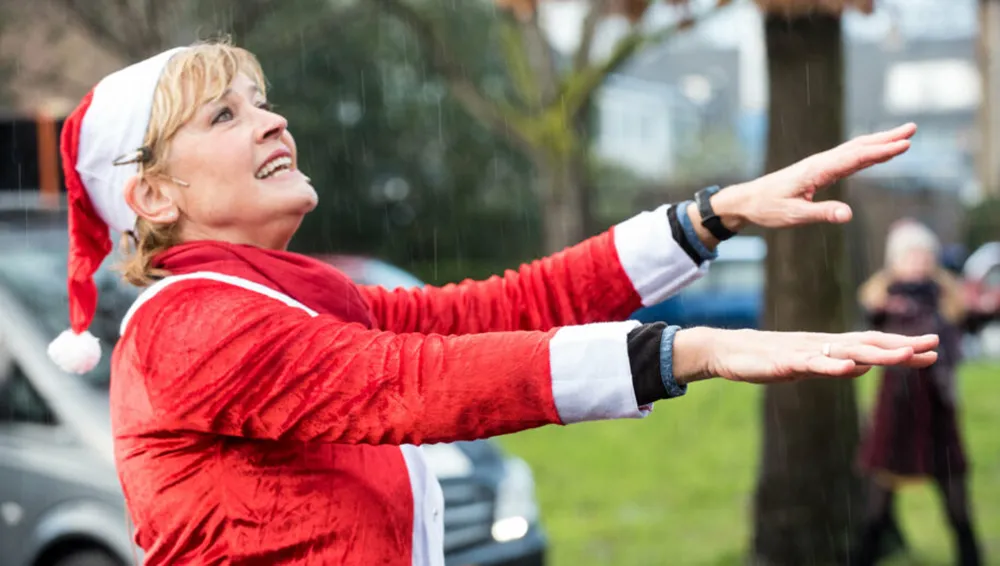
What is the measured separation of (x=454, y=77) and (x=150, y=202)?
15082 mm

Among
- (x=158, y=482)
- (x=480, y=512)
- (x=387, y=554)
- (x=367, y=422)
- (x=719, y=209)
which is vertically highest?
(x=719, y=209)

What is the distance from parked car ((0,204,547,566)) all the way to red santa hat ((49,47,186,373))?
8.50ft

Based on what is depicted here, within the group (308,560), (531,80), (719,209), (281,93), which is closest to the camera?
(308,560)

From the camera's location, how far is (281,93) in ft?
68.5

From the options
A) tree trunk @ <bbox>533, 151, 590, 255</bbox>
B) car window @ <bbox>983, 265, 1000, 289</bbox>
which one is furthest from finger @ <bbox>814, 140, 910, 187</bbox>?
car window @ <bbox>983, 265, 1000, 289</bbox>

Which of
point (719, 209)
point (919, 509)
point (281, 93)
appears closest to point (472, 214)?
point (281, 93)

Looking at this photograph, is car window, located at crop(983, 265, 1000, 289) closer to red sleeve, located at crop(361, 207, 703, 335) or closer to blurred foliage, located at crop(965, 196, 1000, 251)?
blurred foliage, located at crop(965, 196, 1000, 251)

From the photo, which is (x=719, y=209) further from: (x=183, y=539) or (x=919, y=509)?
(x=919, y=509)

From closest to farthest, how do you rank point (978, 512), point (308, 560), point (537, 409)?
point (537, 409)
point (308, 560)
point (978, 512)

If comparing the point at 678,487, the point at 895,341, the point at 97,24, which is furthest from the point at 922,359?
the point at 97,24

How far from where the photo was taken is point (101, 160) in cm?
215

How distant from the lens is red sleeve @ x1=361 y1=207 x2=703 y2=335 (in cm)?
242

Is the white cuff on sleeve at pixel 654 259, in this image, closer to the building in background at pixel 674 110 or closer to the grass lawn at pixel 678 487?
the grass lawn at pixel 678 487

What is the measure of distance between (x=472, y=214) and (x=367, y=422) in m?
20.5
